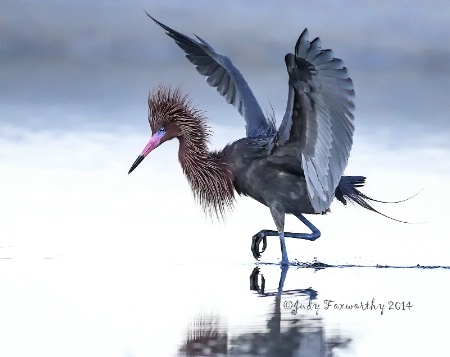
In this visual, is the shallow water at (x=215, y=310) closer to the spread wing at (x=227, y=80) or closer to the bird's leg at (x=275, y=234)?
the bird's leg at (x=275, y=234)

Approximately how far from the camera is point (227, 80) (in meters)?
10.8

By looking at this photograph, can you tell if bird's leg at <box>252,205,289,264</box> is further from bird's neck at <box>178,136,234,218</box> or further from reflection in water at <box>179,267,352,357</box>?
reflection in water at <box>179,267,352,357</box>

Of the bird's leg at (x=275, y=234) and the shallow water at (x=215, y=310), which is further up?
the bird's leg at (x=275, y=234)

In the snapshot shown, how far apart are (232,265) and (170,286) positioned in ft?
4.61

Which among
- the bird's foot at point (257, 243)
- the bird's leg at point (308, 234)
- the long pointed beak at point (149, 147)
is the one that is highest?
the long pointed beak at point (149, 147)

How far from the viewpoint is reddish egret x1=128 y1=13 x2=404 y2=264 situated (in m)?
8.13

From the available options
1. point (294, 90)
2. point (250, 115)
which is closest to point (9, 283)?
point (294, 90)

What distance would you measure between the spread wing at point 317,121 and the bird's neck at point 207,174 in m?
0.60

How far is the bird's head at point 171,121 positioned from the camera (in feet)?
31.7

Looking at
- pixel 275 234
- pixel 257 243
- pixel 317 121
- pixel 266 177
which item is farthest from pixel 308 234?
pixel 317 121

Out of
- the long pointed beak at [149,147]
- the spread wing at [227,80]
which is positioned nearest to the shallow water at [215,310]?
the long pointed beak at [149,147]

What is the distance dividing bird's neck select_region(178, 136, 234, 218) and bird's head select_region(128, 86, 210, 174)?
56 mm

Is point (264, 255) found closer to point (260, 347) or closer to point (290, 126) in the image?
point (290, 126)

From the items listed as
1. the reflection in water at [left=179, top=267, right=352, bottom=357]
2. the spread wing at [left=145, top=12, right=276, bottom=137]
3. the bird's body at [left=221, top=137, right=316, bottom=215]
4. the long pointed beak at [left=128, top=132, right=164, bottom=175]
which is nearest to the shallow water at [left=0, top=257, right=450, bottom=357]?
the reflection in water at [left=179, top=267, right=352, bottom=357]
